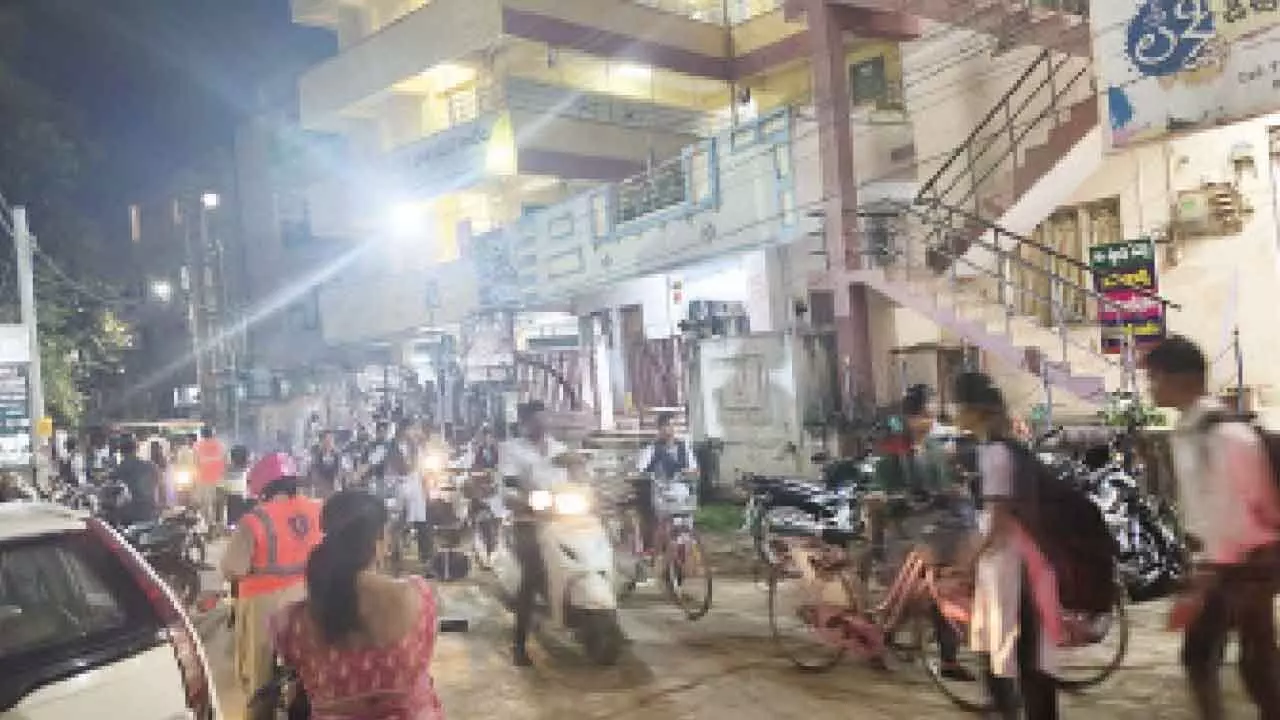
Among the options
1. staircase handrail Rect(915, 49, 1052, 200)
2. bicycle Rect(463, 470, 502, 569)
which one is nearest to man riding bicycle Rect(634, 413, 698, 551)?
bicycle Rect(463, 470, 502, 569)

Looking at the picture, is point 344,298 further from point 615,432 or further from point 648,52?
point 615,432

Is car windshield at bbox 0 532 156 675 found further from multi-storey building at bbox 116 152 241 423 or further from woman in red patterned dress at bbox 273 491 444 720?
multi-storey building at bbox 116 152 241 423

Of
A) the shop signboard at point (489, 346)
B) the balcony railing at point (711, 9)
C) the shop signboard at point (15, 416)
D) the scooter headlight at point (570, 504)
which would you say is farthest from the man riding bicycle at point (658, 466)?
the balcony railing at point (711, 9)

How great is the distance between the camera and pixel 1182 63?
1033 cm

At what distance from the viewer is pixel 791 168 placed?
54.4ft

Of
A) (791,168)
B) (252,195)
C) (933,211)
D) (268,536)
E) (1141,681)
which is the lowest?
(1141,681)

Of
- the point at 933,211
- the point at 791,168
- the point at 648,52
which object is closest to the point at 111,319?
the point at 648,52

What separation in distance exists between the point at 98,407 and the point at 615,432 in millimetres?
28793

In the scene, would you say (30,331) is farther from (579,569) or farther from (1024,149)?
(1024,149)

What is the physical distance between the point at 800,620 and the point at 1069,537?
2.87 meters

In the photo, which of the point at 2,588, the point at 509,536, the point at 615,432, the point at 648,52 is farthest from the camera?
the point at 648,52

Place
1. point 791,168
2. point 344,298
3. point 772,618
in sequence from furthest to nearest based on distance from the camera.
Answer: point 344,298, point 791,168, point 772,618

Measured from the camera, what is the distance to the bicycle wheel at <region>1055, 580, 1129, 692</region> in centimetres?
578

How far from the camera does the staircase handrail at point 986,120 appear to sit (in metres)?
14.5
